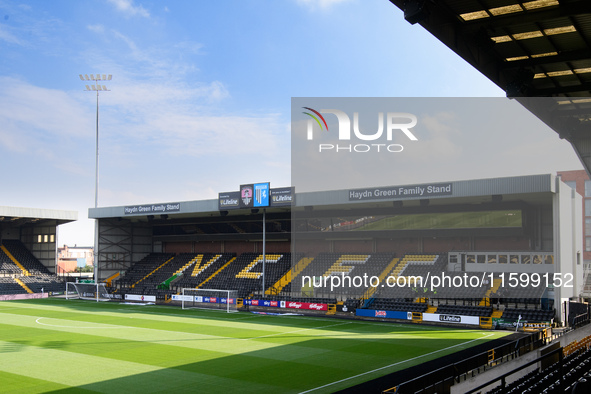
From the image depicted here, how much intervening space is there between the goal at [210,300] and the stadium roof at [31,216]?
2152 cm

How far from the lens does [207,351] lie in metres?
24.0

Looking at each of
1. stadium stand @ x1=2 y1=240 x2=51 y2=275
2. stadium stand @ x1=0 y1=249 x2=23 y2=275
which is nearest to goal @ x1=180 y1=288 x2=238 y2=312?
stadium stand @ x1=0 y1=249 x2=23 y2=275

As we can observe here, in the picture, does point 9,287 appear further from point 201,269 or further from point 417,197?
point 417,197

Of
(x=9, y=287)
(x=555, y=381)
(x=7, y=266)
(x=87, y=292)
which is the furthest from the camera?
(x=7, y=266)

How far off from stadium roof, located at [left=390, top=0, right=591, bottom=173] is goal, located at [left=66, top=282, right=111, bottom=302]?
46.1m

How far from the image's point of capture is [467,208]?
4206 centimetres

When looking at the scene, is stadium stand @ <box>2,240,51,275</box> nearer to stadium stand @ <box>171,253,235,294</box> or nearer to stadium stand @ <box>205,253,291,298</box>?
stadium stand @ <box>171,253,235,294</box>

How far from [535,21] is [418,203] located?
1259 inches

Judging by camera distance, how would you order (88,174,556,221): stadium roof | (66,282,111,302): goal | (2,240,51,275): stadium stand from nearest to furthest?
1. (88,174,556,221): stadium roof
2. (66,282,111,302): goal
3. (2,240,51,275): stadium stand

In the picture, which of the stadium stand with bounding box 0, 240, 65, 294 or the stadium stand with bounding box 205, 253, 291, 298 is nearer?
the stadium stand with bounding box 205, 253, 291, 298

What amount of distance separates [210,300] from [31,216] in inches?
1001

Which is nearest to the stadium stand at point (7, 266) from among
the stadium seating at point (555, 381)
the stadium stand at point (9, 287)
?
the stadium stand at point (9, 287)

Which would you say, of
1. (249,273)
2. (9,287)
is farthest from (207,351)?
(9,287)

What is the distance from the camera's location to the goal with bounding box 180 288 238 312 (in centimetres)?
4453
